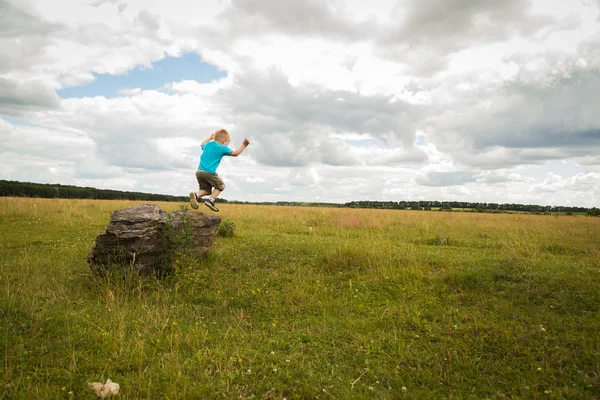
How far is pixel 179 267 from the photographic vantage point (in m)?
9.08

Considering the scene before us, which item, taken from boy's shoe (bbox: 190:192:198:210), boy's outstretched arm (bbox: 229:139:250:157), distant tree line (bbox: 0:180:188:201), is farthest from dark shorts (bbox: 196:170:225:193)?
distant tree line (bbox: 0:180:188:201)

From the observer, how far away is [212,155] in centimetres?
1075

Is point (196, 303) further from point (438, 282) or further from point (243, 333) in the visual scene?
point (438, 282)

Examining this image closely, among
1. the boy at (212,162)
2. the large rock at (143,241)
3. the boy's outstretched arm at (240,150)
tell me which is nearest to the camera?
the large rock at (143,241)

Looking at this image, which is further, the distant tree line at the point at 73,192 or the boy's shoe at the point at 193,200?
the distant tree line at the point at 73,192

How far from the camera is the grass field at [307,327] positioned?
4.71 m

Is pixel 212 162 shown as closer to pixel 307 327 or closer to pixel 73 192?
pixel 307 327

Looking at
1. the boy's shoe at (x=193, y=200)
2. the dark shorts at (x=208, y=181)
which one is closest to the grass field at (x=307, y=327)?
the boy's shoe at (x=193, y=200)

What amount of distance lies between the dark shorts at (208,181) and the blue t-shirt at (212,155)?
0.43 feet

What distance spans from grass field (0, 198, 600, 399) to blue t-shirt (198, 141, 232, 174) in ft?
8.53

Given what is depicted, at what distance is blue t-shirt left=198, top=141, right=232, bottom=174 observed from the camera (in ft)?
35.1

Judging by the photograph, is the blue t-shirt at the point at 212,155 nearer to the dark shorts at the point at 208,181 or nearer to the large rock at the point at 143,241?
the dark shorts at the point at 208,181

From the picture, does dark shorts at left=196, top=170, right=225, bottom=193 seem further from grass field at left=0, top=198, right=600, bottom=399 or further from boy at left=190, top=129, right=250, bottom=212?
grass field at left=0, top=198, right=600, bottom=399

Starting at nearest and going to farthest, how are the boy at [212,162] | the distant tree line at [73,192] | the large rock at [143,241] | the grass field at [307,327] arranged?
the grass field at [307,327] → the large rock at [143,241] → the boy at [212,162] → the distant tree line at [73,192]
